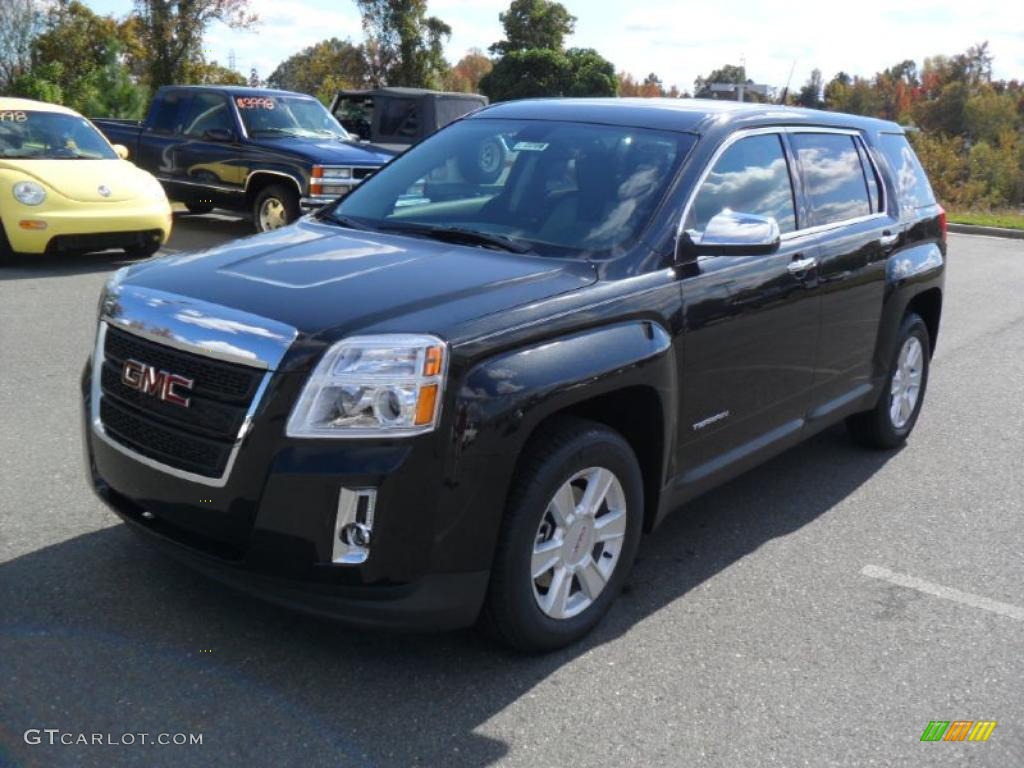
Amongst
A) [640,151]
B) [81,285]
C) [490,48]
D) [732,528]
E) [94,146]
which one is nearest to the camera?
[640,151]

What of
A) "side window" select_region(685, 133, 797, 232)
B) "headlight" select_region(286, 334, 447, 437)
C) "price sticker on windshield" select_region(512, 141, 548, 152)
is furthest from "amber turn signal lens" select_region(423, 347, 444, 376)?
"price sticker on windshield" select_region(512, 141, 548, 152)

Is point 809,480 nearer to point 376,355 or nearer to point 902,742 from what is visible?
point 902,742

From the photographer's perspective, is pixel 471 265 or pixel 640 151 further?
pixel 640 151

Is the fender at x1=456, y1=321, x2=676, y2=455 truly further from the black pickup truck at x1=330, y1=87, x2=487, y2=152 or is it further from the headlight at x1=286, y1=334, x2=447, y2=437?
the black pickup truck at x1=330, y1=87, x2=487, y2=152

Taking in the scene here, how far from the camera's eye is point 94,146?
438 inches

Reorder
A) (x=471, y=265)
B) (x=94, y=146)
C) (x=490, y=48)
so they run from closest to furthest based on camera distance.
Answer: (x=471, y=265) < (x=94, y=146) < (x=490, y=48)

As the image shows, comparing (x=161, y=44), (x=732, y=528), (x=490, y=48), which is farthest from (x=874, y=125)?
(x=490, y=48)

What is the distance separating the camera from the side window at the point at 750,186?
4.30 meters

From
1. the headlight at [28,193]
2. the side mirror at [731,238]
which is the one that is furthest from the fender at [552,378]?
the headlight at [28,193]

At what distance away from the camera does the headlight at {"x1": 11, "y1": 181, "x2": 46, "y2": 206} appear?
9891 millimetres

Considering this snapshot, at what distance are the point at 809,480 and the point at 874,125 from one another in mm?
2003

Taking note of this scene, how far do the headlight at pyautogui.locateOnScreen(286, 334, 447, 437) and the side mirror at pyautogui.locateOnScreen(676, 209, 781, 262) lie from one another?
1.30 m

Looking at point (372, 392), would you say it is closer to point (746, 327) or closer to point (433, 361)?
point (433, 361)

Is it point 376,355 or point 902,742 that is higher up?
point 376,355
